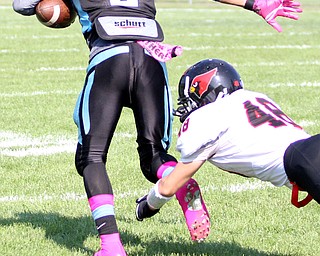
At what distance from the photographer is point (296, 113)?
8.73 m

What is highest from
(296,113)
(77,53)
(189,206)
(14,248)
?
(189,206)

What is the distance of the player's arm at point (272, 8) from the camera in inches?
175

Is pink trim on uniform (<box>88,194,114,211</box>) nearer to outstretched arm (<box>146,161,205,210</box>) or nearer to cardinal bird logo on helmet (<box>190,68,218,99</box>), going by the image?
outstretched arm (<box>146,161,205,210</box>)

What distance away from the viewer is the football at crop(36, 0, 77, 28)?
4.67 metres

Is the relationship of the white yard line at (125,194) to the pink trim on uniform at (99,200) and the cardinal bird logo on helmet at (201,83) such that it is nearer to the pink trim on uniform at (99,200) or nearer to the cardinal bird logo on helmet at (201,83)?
the pink trim on uniform at (99,200)

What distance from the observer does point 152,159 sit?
4488mm

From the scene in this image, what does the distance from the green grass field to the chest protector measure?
1.11m

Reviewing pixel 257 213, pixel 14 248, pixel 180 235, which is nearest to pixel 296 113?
pixel 257 213

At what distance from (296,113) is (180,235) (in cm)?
421

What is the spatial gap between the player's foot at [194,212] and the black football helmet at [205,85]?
1.41 feet

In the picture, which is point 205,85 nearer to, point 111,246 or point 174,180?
point 174,180

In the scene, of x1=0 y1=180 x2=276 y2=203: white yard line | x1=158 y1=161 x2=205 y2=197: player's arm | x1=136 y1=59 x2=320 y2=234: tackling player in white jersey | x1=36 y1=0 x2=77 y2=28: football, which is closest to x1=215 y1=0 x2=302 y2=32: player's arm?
x1=136 y1=59 x2=320 y2=234: tackling player in white jersey

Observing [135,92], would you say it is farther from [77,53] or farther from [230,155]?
[77,53]

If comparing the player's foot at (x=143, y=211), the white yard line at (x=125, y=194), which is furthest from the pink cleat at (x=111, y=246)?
the white yard line at (x=125, y=194)
